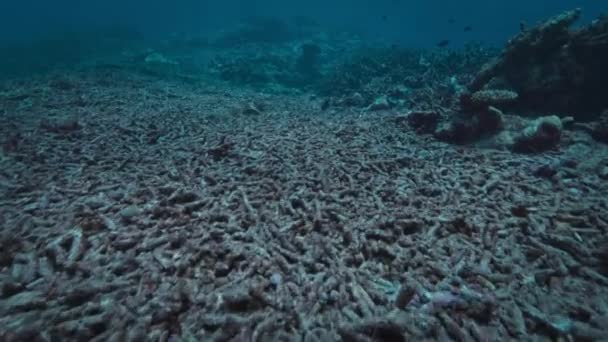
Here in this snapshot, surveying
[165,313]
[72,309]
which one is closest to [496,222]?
[165,313]

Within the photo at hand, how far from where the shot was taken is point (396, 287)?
3.49 m

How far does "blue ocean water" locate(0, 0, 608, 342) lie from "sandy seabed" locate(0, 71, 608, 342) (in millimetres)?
22

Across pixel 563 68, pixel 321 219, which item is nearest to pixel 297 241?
pixel 321 219

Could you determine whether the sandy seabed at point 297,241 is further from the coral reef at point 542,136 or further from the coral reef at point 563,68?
the coral reef at point 563,68

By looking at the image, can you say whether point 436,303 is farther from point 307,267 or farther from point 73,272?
point 73,272

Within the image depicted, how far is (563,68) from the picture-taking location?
9008 mm

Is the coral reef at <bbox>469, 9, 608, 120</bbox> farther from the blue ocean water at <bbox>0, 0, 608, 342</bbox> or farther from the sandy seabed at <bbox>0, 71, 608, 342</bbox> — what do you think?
the sandy seabed at <bbox>0, 71, 608, 342</bbox>

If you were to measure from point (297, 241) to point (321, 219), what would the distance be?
574 mm

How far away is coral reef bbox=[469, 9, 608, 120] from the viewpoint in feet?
28.5

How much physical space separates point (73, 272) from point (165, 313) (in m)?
1.24

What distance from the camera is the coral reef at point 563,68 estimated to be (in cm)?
868

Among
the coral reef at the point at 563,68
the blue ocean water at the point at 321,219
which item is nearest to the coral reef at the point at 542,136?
the blue ocean water at the point at 321,219

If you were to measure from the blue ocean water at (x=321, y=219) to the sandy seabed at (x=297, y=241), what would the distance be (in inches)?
0.9

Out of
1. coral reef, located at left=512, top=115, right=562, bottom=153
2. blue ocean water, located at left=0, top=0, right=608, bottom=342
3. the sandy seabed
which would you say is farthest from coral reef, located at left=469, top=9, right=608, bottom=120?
coral reef, located at left=512, top=115, right=562, bottom=153
